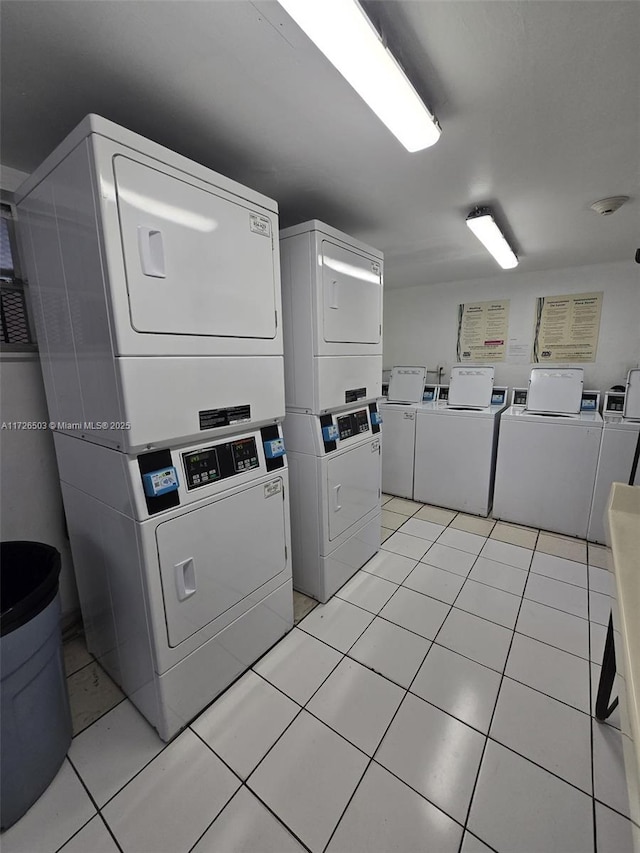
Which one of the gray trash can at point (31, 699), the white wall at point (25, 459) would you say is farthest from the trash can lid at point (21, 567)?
the white wall at point (25, 459)

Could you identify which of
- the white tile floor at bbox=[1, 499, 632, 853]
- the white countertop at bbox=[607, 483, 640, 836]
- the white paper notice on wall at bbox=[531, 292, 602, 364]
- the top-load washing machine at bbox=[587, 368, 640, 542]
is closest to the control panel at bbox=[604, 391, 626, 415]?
the top-load washing machine at bbox=[587, 368, 640, 542]

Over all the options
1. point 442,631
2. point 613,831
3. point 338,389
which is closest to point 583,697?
point 613,831

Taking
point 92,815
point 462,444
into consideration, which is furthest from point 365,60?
point 462,444

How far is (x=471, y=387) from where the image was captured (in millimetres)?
3518

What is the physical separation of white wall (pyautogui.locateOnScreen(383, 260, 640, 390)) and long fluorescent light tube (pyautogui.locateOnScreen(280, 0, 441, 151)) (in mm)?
2816

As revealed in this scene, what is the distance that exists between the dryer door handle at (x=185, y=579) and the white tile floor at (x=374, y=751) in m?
0.60

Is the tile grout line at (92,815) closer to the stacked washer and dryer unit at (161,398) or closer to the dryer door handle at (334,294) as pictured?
the stacked washer and dryer unit at (161,398)

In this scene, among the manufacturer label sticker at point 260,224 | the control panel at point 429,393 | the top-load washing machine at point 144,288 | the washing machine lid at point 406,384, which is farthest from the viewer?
the control panel at point 429,393

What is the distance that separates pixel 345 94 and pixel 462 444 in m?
2.62

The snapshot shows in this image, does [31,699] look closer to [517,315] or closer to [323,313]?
[323,313]

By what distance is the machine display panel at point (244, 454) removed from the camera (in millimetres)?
1483

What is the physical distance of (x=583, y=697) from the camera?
1.52m

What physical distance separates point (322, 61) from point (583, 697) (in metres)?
2.51

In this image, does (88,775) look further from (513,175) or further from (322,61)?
(513,175)
